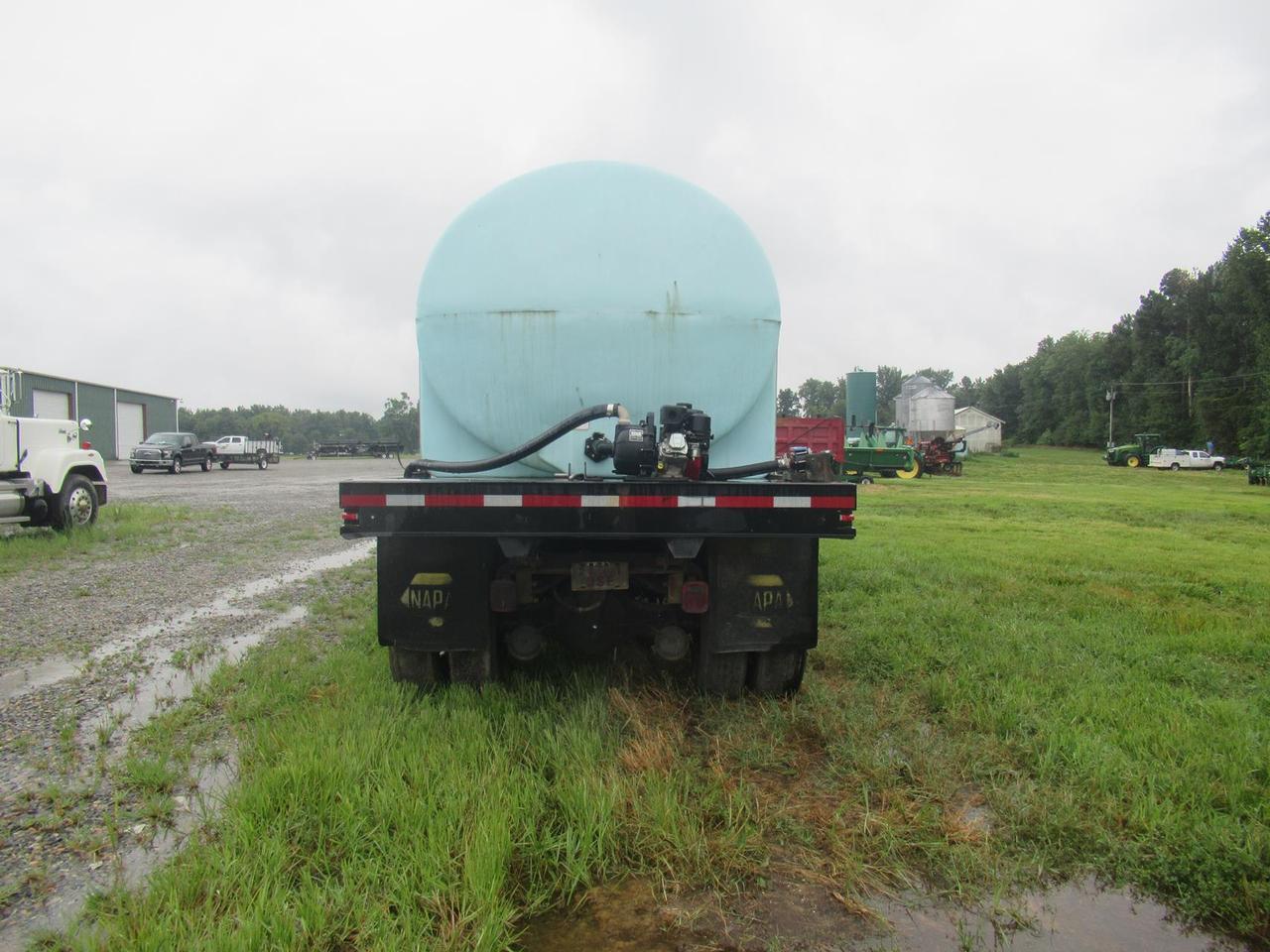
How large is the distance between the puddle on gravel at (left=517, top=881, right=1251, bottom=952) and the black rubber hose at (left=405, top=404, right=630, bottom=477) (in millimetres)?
2025

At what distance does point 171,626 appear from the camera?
6.12m

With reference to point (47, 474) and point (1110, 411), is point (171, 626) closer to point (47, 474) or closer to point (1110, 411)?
point (47, 474)

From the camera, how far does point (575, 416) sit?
3844 mm

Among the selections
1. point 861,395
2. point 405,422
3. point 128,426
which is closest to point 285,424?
point 128,426

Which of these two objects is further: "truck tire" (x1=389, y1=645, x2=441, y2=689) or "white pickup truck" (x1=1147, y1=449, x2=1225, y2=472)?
"white pickup truck" (x1=1147, y1=449, x2=1225, y2=472)

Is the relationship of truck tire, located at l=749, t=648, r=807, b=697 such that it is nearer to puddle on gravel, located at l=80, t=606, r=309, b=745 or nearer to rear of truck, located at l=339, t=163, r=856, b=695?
rear of truck, located at l=339, t=163, r=856, b=695

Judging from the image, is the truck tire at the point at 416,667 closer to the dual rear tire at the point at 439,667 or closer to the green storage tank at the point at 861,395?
the dual rear tire at the point at 439,667

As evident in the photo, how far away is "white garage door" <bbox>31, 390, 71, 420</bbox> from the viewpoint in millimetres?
36150

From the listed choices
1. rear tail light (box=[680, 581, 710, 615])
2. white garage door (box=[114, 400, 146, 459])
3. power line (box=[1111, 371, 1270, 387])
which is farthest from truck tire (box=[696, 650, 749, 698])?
power line (box=[1111, 371, 1270, 387])

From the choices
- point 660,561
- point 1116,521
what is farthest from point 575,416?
point 1116,521

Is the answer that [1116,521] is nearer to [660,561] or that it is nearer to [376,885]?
[660,561]

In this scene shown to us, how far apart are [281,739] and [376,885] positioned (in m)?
1.25

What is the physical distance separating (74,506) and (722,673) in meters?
10.9

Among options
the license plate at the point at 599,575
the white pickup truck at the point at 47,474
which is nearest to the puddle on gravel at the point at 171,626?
the license plate at the point at 599,575
